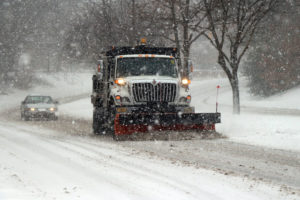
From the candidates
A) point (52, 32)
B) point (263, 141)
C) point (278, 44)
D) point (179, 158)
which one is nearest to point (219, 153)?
point (179, 158)

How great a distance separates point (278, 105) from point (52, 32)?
152 feet

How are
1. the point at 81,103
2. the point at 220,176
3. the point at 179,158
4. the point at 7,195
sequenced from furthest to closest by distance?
1. the point at 81,103
2. the point at 179,158
3. the point at 220,176
4. the point at 7,195

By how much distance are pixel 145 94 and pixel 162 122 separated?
41.7 inches

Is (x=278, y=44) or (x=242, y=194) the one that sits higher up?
(x=278, y=44)

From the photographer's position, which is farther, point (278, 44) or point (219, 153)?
point (278, 44)

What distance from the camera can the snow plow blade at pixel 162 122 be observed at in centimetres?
1380

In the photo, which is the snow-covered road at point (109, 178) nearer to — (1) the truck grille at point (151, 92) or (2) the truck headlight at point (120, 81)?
(1) the truck grille at point (151, 92)

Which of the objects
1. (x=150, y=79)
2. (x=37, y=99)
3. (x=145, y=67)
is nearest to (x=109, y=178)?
(x=150, y=79)

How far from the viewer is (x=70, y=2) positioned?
80.1 metres

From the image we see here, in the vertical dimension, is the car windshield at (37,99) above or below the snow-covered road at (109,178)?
above

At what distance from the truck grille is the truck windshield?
0.68 m

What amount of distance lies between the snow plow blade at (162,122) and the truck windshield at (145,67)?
5.58 ft

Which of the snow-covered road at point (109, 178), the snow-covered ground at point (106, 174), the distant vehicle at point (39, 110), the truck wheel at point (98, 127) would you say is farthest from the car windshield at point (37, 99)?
the snow-covered road at point (109, 178)

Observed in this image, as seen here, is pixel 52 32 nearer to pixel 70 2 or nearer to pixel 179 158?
pixel 70 2
